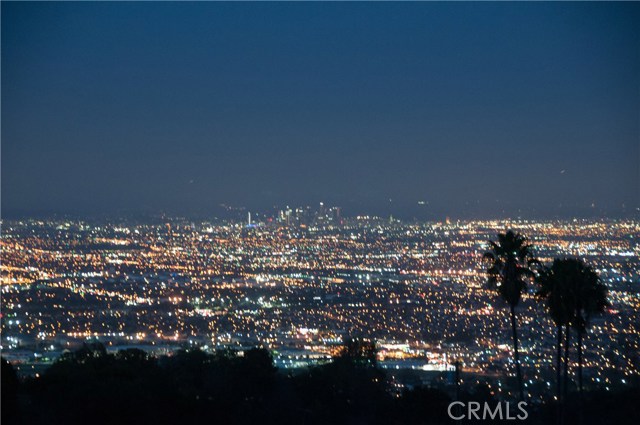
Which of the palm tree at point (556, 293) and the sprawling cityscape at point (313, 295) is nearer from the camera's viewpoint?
the palm tree at point (556, 293)

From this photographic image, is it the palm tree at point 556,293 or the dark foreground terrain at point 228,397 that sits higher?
the palm tree at point 556,293

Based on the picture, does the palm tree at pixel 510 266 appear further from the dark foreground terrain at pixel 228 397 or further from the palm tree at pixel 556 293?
the dark foreground terrain at pixel 228 397

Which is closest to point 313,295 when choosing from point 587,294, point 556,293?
point 556,293

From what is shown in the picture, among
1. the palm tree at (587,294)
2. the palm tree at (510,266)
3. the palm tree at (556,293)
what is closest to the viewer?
the palm tree at (587,294)
